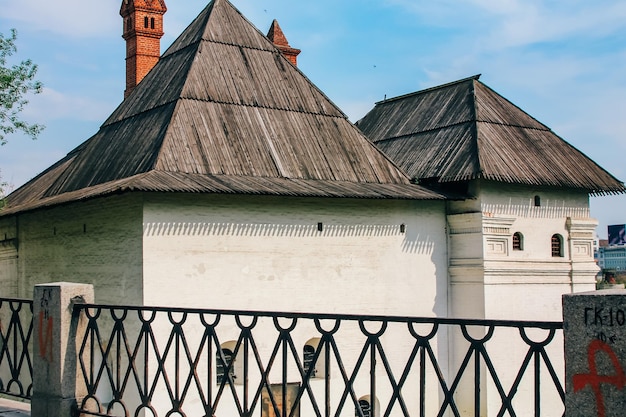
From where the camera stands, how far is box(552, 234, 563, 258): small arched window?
55.4 ft

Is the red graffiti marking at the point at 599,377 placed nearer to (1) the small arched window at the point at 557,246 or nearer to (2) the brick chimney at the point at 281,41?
(1) the small arched window at the point at 557,246

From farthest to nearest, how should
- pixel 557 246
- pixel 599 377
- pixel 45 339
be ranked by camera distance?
pixel 557 246
pixel 45 339
pixel 599 377

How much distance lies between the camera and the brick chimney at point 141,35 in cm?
2194

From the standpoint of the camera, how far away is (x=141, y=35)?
22.1 metres

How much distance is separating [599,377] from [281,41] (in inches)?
778

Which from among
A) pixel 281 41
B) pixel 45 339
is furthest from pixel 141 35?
pixel 45 339

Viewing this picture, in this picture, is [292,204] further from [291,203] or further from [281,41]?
[281,41]

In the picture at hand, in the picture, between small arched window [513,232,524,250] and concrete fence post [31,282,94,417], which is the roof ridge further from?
concrete fence post [31,282,94,417]

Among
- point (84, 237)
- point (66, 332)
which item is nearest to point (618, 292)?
point (66, 332)

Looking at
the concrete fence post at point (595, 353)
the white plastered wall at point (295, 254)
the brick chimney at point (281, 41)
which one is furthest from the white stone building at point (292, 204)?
the concrete fence post at point (595, 353)

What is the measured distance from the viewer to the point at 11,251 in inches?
701

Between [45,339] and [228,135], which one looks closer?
[45,339]

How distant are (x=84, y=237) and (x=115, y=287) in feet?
5.34

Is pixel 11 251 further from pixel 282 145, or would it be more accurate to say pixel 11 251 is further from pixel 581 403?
pixel 581 403
